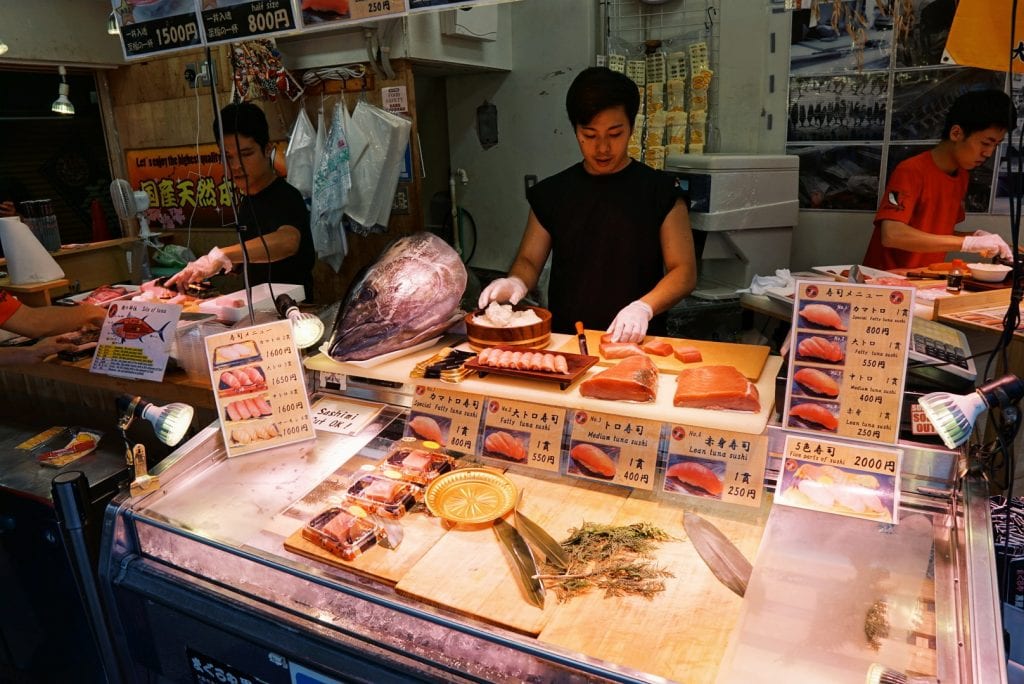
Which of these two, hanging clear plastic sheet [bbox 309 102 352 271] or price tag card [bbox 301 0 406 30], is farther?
hanging clear plastic sheet [bbox 309 102 352 271]

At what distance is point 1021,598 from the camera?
2336mm

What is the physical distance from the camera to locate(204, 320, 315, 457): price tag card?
198 cm

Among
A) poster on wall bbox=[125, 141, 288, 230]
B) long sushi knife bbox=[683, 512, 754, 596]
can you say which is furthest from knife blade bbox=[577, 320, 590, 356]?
poster on wall bbox=[125, 141, 288, 230]

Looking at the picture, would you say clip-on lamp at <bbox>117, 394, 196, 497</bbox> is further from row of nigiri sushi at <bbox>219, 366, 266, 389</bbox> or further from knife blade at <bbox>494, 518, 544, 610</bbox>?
knife blade at <bbox>494, 518, 544, 610</bbox>

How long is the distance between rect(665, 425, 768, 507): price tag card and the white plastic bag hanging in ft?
14.6

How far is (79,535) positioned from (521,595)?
1.28 metres

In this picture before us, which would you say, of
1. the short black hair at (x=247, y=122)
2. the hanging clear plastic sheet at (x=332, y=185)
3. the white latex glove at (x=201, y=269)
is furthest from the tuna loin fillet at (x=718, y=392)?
the hanging clear plastic sheet at (x=332, y=185)

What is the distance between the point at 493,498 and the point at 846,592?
32.3 inches

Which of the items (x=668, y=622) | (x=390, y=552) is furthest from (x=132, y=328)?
(x=668, y=622)

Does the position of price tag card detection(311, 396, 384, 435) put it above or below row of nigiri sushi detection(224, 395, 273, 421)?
below

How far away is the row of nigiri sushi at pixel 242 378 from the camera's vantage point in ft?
6.49

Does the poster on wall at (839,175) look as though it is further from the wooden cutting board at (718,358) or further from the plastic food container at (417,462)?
the plastic food container at (417,462)

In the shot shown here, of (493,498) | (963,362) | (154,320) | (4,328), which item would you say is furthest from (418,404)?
(4,328)

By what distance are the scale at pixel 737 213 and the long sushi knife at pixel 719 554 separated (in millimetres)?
3508
